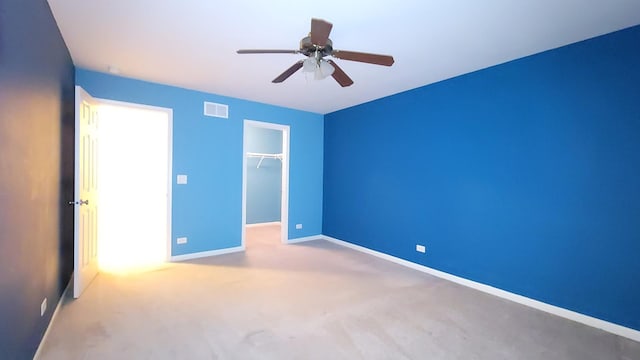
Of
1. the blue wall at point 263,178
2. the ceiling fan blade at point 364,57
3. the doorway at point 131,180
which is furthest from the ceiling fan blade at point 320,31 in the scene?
the blue wall at point 263,178

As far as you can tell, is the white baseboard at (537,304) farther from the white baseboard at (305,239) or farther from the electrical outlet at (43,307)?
the electrical outlet at (43,307)

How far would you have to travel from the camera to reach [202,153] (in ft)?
14.6

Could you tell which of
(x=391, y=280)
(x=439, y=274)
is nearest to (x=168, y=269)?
(x=391, y=280)

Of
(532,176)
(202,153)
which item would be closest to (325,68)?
(532,176)

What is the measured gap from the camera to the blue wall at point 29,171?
1506mm

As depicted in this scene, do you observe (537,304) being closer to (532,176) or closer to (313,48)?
(532,176)

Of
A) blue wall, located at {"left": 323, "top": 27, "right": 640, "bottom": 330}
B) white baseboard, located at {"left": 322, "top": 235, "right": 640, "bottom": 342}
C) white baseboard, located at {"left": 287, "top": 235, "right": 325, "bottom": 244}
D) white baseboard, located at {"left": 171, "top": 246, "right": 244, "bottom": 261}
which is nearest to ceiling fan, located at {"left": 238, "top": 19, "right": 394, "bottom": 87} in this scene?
blue wall, located at {"left": 323, "top": 27, "right": 640, "bottom": 330}

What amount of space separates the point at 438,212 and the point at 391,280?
1.08m

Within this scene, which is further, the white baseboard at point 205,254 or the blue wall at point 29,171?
the white baseboard at point 205,254

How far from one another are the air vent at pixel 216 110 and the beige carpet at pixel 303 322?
233 cm

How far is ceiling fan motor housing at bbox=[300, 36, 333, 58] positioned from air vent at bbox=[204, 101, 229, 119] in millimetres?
2774

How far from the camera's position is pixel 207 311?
8.84 ft

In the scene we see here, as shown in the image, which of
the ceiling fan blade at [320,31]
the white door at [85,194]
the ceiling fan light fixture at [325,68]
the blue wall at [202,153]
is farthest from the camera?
the blue wall at [202,153]

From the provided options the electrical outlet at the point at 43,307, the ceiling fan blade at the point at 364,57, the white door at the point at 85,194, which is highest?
the ceiling fan blade at the point at 364,57
